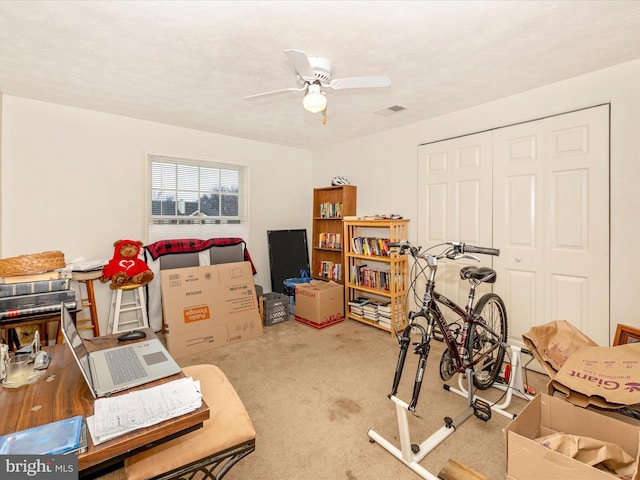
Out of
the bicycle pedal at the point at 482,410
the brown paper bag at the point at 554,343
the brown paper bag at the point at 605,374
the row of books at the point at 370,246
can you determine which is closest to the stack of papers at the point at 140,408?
the bicycle pedal at the point at 482,410

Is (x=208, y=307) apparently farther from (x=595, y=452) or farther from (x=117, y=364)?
(x=595, y=452)

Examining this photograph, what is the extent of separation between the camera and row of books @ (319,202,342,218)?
450cm

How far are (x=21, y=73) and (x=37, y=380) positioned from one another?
2551mm

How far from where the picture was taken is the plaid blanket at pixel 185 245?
357 cm

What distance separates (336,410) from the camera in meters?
2.22

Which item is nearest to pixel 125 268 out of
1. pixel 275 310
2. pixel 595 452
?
pixel 275 310

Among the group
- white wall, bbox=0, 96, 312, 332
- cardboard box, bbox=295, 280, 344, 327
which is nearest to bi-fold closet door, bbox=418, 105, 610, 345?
cardboard box, bbox=295, 280, 344, 327

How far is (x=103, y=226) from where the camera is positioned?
3441 millimetres

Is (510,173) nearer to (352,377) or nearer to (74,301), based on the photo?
(352,377)

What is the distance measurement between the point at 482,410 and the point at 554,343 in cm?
68

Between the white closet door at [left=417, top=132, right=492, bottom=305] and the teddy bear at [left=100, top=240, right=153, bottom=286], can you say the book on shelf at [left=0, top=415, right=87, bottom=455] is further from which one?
the white closet door at [left=417, top=132, right=492, bottom=305]

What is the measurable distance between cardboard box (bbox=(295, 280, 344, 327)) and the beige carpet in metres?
0.42

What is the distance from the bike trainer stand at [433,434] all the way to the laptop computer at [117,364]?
1170mm

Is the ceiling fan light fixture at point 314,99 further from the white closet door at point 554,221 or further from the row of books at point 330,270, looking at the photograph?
the row of books at point 330,270
